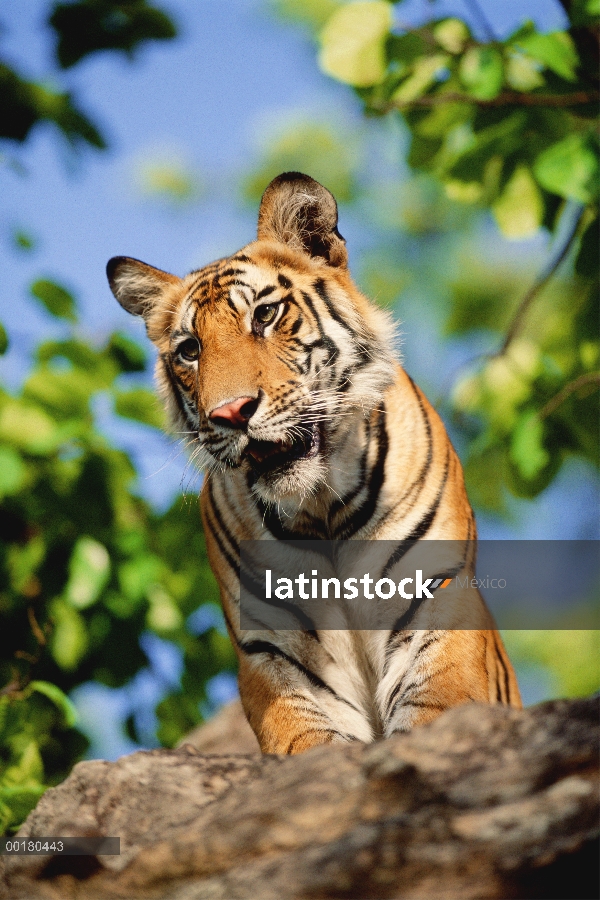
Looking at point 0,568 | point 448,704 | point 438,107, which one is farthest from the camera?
point 0,568

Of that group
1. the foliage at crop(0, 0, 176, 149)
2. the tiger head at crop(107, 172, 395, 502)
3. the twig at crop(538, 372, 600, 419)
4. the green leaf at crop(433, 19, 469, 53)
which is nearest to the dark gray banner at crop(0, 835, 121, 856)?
the tiger head at crop(107, 172, 395, 502)

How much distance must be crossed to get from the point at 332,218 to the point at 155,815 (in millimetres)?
1942

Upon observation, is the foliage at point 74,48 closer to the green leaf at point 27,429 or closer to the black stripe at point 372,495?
the green leaf at point 27,429

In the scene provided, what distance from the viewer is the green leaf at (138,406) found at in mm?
3908

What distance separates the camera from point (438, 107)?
3719mm

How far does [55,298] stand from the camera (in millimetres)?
4383

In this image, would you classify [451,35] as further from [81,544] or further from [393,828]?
[393,828]

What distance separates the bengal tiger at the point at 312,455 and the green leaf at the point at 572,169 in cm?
75

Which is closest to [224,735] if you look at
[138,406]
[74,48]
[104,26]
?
[138,406]

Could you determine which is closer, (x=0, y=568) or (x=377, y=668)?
(x=377, y=668)

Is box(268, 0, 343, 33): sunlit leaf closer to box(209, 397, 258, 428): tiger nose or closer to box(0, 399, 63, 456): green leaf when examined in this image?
box(0, 399, 63, 456): green leaf

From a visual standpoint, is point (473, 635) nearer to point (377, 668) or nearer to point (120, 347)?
point (377, 668)

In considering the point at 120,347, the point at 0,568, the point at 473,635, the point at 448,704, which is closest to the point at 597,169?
the point at 473,635

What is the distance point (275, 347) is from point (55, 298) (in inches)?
77.0
